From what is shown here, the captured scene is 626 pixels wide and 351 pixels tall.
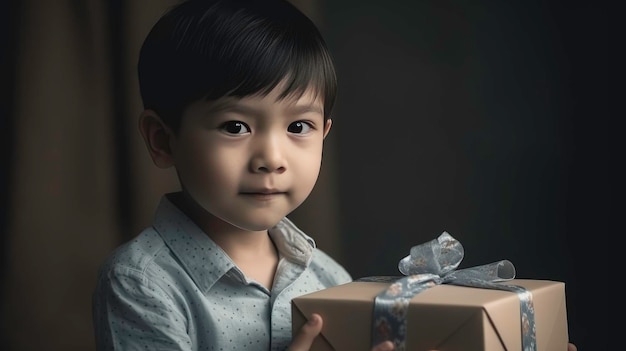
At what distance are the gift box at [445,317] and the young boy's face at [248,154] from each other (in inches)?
6.0

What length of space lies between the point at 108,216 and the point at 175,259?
0.53 meters

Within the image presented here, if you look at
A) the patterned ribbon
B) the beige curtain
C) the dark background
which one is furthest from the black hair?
the dark background

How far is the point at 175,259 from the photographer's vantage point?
110 cm

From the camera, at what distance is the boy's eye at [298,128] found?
108 cm

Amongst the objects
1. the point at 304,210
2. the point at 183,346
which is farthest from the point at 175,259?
the point at 304,210

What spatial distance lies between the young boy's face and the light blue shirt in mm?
72

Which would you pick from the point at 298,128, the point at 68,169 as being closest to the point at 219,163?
the point at 298,128

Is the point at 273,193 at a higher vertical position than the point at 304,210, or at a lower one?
higher

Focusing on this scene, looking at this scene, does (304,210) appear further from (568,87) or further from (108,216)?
(568,87)

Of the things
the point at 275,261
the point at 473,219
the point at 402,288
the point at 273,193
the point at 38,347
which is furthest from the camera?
the point at 473,219

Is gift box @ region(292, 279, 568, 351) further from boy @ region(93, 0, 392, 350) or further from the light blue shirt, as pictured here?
the light blue shirt

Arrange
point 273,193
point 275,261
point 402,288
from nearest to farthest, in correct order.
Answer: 1. point 402,288
2. point 273,193
3. point 275,261

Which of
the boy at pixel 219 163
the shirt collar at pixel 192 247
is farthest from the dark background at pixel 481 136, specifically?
the shirt collar at pixel 192 247

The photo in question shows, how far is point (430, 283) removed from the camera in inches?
38.8
